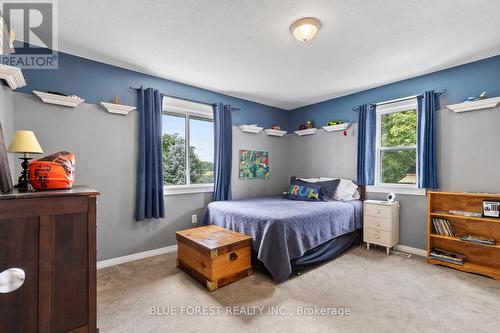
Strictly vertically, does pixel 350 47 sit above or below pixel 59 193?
above

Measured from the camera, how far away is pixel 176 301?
2070mm

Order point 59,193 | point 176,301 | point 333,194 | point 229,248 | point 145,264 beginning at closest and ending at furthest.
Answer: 1. point 59,193
2. point 176,301
3. point 229,248
4. point 145,264
5. point 333,194

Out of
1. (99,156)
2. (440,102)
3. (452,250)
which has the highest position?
(440,102)

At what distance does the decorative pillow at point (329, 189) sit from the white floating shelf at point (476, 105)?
5.68 ft

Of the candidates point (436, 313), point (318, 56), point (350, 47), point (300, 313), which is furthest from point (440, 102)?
point (300, 313)

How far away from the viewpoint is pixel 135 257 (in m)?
3.03

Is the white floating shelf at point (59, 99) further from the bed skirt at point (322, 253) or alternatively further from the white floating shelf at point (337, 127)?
the white floating shelf at point (337, 127)

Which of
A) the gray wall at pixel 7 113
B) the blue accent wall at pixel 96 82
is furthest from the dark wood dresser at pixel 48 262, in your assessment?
the blue accent wall at pixel 96 82

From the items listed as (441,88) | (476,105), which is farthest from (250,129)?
(476,105)

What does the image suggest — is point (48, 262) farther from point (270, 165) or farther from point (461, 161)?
point (461, 161)

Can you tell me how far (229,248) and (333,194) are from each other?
2.07 metres

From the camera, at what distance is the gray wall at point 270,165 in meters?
4.13

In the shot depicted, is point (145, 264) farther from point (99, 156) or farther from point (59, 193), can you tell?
point (59, 193)

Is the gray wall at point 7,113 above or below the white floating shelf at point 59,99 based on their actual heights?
below
